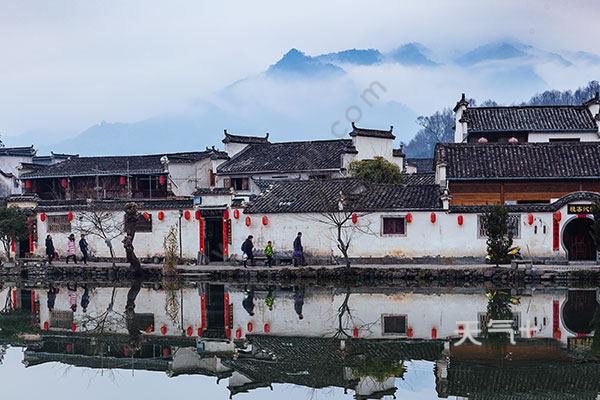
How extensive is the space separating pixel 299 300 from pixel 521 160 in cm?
1254

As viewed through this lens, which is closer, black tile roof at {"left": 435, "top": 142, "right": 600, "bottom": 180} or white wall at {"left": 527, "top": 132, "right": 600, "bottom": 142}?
black tile roof at {"left": 435, "top": 142, "right": 600, "bottom": 180}

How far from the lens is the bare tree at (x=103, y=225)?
35688mm

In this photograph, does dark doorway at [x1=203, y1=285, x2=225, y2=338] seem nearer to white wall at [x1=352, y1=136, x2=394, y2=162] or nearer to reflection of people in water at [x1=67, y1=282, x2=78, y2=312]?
reflection of people in water at [x1=67, y1=282, x2=78, y2=312]

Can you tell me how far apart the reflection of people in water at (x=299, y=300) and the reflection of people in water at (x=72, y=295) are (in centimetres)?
658

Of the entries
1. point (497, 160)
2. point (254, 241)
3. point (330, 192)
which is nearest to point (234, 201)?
point (254, 241)

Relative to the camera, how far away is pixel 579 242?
99.7ft

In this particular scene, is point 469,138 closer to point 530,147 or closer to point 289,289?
point 530,147

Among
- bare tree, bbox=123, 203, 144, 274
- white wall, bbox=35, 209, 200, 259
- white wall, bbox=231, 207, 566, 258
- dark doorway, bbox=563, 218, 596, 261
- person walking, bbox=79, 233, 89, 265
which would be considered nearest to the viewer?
white wall, bbox=231, 207, 566, 258

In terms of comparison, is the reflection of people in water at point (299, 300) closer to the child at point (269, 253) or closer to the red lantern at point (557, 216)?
the child at point (269, 253)

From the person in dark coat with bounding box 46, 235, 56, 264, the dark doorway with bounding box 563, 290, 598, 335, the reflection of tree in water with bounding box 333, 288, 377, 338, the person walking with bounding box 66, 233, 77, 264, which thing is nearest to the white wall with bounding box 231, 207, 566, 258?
the dark doorway with bounding box 563, 290, 598, 335

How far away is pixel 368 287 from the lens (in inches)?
1083

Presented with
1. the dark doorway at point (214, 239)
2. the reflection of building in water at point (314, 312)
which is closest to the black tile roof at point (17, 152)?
the dark doorway at point (214, 239)

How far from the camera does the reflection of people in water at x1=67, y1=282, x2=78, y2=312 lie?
25116 millimetres

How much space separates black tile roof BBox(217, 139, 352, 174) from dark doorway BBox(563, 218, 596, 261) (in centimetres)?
1468
